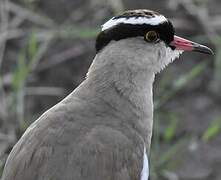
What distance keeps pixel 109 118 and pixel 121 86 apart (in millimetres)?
230

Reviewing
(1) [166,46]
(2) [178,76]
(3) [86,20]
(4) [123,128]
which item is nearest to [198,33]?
(2) [178,76]

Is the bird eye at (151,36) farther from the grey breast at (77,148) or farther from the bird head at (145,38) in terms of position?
the grey breast at (77,148)

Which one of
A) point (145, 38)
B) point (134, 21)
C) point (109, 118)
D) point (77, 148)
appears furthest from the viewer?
point (145, 38)

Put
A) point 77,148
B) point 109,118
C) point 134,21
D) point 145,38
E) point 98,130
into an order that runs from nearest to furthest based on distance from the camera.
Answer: point 77,148
point 98,130
point 109,118
point 134,21
point 145,38

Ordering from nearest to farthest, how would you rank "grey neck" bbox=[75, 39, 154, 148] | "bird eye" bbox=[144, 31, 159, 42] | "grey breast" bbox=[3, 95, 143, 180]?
1. "grey breast" bbox=[3, 95, 143, 180]
2. "grey neck" bbox=[75, 39, 154, 148]
3. "bird eye" bbox=[144, 31, 159, 42]

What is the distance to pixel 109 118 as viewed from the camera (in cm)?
421

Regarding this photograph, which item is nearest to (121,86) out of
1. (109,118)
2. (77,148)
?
(109,118)

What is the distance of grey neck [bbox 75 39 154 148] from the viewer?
4324mm

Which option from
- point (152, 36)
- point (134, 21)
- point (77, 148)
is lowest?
point (77, 148)

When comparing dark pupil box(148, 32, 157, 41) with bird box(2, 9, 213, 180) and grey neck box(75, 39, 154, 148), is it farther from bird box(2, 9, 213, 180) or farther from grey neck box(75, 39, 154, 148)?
grey neck box(75, 39, 154, 148)

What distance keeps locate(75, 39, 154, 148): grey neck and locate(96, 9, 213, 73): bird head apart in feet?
0.13

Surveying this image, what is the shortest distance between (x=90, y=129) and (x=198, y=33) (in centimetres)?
318

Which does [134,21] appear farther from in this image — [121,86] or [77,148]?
[77,148]

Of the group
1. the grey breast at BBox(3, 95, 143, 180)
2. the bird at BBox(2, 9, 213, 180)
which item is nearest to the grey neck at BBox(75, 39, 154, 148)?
the bird at BBox(2, 9, 213, 180)
